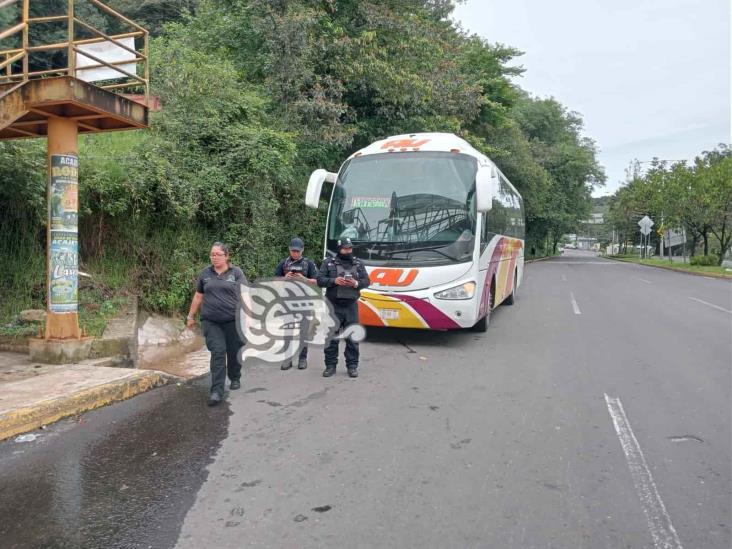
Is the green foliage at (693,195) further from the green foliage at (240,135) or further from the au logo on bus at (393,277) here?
the au logo on bus at (393,277)

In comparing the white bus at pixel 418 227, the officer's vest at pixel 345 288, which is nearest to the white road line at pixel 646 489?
the officer's vest at pixel 345 288

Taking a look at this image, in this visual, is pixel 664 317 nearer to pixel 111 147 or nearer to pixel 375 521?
pixel 375 521

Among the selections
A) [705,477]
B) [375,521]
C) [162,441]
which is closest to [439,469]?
[375,521]

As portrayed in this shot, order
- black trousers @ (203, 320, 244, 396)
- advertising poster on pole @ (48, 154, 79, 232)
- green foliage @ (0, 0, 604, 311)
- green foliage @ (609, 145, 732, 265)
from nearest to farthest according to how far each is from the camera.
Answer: black trousers @ (203, 320, 244, 396) < advertising poster on pole @ (48, 154, 79, 232) < green foliage @ (0, 0, 604, 311) < green foliage @ (609, 145, 732, 265)

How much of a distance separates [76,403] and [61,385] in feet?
1.85

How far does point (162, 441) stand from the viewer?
4.78m

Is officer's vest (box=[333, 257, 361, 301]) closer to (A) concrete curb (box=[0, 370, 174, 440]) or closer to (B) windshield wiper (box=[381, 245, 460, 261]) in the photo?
(B) windshield wiper (box=[381, 245, 460, 261])

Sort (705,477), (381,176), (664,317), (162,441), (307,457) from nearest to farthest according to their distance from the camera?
1. (705,477)
2. (307,457)
3. (162,441)
4. (381,176)
5. (664,317)

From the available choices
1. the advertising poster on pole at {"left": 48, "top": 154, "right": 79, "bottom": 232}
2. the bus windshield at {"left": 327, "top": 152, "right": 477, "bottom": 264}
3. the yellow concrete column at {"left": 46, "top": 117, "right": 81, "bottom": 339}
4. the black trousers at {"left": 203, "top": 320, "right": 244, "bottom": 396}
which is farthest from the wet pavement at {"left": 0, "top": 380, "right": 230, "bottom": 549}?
the bus windshield at {"left": 327, "top": 152, "right": 477, "bottom": 264}

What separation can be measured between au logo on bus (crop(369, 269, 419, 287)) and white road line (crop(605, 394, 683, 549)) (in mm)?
3661

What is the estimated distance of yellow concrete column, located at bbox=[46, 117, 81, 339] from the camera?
7.00 metres

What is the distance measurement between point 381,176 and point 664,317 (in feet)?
24.0

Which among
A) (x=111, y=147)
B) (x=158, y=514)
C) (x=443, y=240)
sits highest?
(x=111, y=147)

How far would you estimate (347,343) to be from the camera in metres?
6.91
